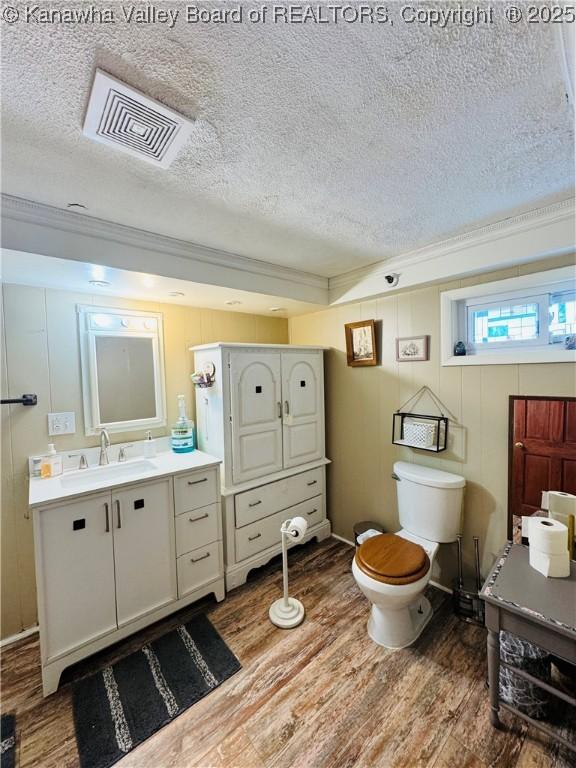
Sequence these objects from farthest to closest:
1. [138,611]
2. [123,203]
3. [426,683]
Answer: [138,611] → [426,683] → [123,203]

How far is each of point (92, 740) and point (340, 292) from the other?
2.95 m

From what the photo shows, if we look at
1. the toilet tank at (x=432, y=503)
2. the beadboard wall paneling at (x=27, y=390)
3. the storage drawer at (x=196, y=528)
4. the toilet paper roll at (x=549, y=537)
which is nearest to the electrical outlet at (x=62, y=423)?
the beadboard wall paneling at (x=27, y=390)

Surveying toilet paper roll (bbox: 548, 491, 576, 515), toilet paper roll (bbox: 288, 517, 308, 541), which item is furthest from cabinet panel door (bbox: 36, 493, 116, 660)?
toilet paper roll (bbox: 548, 491, 576, 515)

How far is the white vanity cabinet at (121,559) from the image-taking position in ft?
4.99

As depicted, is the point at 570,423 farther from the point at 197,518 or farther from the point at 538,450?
the point at 197,518

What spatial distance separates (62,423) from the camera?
1.97m

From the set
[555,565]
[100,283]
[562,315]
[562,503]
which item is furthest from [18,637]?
[562,315]

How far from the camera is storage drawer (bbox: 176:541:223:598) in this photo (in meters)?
1.95

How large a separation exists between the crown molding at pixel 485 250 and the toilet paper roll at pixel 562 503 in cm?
125

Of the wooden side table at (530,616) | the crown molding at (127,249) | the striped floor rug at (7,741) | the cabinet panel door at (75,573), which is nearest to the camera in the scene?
the wooden side table at (530,616)

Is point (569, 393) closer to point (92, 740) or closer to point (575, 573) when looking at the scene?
point (575, 573)

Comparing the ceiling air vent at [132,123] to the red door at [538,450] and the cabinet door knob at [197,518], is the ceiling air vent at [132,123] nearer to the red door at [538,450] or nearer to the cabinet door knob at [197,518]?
the cabinet door knob at [197,518]

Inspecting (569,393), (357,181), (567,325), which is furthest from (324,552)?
(357,181)

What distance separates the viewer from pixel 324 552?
2.65 metres
